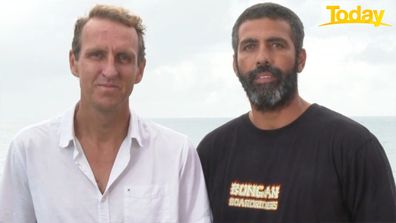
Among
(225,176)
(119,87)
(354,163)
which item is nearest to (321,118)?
(354,163)

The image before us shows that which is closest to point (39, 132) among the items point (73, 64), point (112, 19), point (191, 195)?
point (73, 64)

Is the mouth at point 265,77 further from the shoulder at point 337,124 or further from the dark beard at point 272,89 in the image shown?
the shoulder at point 337,124

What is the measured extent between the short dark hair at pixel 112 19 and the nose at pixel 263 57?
79 centimetres

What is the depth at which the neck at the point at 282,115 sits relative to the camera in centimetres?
391

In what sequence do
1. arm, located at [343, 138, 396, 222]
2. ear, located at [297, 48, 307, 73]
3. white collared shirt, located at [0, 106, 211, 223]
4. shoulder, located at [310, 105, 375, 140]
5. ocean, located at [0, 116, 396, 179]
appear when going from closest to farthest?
arm, located at [343, 138, 396, 222]
shoulder, located at [310, 105, 375, 140]
white collared shirt, located at [0, 106, 211, 223]
ear, located at [297, 48, 307, 73]
ocean, located at [0, 116, 396, 179]

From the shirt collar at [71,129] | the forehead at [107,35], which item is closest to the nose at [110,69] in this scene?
the forehead at [107,35]

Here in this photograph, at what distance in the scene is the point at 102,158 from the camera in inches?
150

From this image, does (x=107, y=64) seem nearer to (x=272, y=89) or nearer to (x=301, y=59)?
(x=272, y=89)

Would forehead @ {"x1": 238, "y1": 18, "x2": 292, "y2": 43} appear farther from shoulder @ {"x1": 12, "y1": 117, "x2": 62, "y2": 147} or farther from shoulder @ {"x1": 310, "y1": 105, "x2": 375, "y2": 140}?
shoulder @ {"x1": 12, "y1": 117, "x2": 62, "y2": 147}

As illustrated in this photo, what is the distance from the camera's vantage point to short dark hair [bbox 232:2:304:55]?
3957 millimetres

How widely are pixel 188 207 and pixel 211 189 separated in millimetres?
222

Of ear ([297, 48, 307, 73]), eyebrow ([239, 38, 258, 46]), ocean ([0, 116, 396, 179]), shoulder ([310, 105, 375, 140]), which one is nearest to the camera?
shoulder ([310, 105, 375, 140])

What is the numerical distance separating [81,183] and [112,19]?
42.5 inches

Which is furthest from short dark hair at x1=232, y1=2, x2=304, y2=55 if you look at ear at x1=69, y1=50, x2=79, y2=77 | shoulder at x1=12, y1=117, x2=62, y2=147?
shoulder at x1=12, y1=117, x2=62, y2=147
